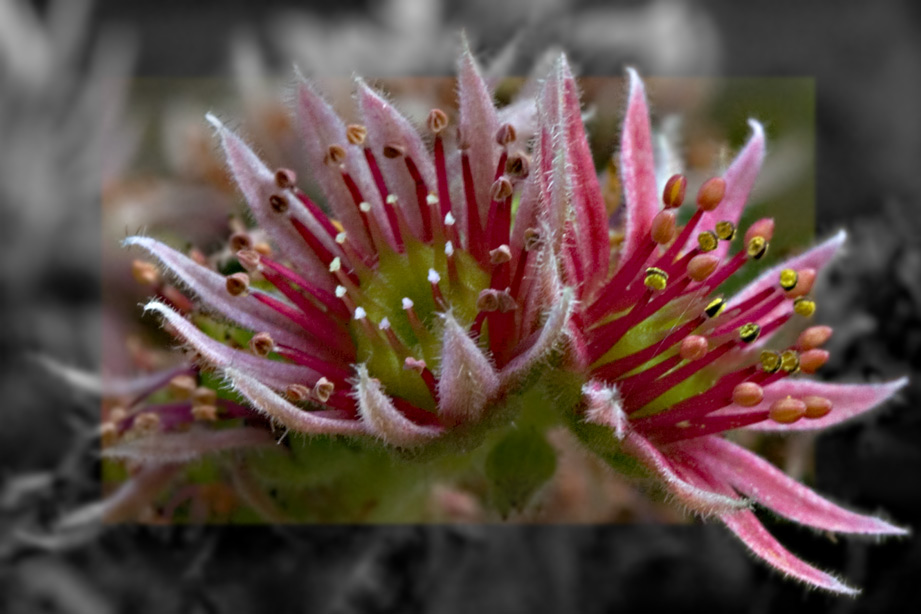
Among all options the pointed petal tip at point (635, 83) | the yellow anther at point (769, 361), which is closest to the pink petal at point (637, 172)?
the pointed petal tip at point (635, 83)

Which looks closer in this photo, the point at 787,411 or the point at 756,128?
the point at 787,411

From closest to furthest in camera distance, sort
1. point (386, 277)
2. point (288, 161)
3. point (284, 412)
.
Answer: point (284, 412) < point (386, 277) < point (288, 161)

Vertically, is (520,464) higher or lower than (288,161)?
lower

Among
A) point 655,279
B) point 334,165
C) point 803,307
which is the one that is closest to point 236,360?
point 334,165

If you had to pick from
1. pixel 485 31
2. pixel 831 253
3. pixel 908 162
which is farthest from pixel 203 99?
pixel 908 162

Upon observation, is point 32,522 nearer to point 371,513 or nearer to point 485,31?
point 371,513

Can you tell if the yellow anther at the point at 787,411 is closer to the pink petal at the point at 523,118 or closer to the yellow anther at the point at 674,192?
the yellow anther at the point at 674,192

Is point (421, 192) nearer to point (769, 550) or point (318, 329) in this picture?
point (318, 329)
